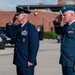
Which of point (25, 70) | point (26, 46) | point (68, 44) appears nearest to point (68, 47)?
point (68, 44)

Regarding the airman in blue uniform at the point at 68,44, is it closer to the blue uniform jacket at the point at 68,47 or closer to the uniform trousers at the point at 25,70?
the blue uniform jacket at the point at 68,47

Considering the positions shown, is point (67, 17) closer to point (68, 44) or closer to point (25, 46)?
point (68, 44)

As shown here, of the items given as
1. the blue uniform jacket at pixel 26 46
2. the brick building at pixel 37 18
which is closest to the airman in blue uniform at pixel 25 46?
the blue uniform jacket at pixel 26 46

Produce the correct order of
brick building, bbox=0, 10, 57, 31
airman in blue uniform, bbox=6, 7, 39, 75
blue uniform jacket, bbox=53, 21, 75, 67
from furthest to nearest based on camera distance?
brick building, bbox=0, 10, 57, 31
airman in blue uniform, bbox=6, 7, 39, 75
blue uniform jacket, bbox=53, 21, 75, 67

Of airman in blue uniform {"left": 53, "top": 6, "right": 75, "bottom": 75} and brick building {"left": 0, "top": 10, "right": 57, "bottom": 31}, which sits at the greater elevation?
airman in blue uniform {"left": 53, "top": 6, "right": 75, "bottom": 75}

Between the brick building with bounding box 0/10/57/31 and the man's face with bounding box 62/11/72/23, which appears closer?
the man's face with bounding box 62/11/72/23

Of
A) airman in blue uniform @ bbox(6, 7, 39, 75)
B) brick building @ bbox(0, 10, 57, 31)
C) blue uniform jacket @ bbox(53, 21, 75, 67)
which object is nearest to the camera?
blue uniform jacket @ bbox(53, 21, 75, 67)

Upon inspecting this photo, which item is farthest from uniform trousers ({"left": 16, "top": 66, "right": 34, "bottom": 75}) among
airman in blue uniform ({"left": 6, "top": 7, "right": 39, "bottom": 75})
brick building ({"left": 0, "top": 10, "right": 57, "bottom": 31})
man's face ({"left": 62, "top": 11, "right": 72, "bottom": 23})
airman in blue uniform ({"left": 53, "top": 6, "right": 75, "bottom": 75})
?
brick building ({"left": 0, "top": 10, "right": 57, "bottom": 31})

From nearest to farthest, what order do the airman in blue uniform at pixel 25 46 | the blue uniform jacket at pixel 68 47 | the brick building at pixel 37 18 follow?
1. the blue uniform jacket at pixel 68 47
2. the airman in blue uniform at pixel 25 46
3. the brick building at pixel 37 18

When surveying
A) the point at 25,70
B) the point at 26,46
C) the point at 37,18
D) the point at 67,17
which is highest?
A: the point at 67,17

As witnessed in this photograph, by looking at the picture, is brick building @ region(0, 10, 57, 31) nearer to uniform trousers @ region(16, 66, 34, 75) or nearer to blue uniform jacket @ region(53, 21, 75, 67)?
uniform trousers @ region(16, 66, 34, 75)

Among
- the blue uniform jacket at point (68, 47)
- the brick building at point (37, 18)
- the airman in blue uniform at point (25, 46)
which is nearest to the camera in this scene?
the blue uniform jacket at point (68, 47)

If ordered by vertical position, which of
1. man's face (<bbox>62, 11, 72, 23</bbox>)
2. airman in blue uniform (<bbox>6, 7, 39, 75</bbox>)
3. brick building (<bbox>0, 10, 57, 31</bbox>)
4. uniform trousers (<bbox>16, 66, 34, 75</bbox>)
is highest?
man's face (<bbox>62, 11, 72, 23</bbox>)

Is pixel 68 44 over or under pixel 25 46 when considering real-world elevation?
over
